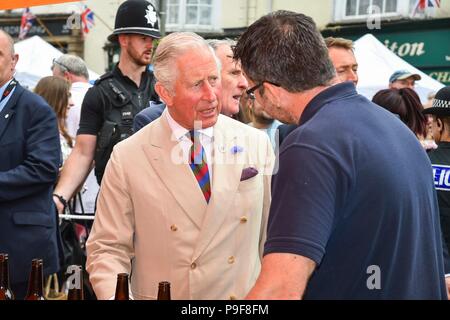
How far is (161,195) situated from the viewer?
10.6 ft

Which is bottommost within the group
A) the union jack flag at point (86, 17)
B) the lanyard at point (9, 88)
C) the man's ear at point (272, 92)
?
the union jack flag at point (86, 17)

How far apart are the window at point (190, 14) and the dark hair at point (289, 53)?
16346 mm

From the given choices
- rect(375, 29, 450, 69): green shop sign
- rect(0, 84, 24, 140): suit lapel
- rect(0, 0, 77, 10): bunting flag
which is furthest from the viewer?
rect(375, 29, 450, 69): green shop sign

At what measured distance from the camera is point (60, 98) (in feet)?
22.6

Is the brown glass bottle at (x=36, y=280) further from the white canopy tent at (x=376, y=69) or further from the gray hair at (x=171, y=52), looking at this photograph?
the white canopy tent at (x=376, y=69)

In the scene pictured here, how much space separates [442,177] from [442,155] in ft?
0.60

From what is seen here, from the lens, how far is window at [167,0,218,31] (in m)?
18.7

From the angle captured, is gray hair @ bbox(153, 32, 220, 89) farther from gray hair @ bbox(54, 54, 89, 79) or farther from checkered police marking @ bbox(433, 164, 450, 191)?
gray hair @ bbox(54, 54, 89, 79)

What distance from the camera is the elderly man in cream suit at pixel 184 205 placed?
10.6 ft

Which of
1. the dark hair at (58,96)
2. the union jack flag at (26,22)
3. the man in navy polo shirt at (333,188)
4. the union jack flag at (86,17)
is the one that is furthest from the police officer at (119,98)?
the union jack flag at (26,22)

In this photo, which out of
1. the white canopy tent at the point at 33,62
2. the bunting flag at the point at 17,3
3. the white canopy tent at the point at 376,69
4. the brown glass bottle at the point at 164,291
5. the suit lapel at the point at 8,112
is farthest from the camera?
the white canopy tent at the point at 33,62

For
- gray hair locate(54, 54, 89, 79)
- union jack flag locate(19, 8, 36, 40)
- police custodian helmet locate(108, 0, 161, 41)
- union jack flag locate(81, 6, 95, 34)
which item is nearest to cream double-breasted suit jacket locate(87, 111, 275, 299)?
police custodian helmet locate(108, 0, 161, 41)

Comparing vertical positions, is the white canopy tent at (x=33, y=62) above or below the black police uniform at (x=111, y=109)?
below

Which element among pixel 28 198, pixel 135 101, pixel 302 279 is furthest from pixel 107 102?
pixel 302 279
